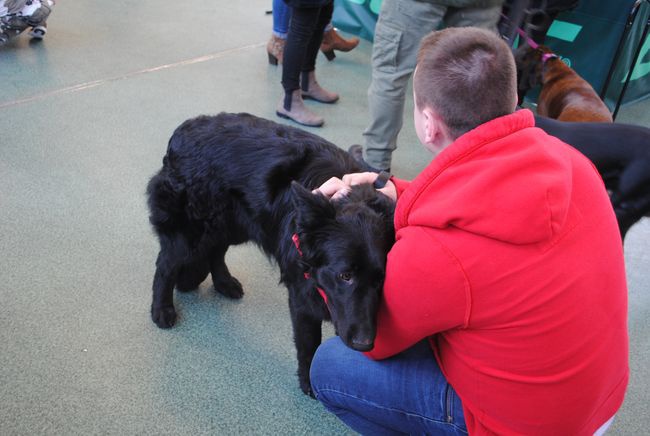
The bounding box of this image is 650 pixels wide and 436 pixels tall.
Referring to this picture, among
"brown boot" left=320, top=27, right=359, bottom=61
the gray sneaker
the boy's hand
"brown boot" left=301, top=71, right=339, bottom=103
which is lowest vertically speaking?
"brown boot" left=301, top=71, right=339, bottom=103

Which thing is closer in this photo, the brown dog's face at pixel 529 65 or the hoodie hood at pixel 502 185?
the hoodie hood at pixel 502 185

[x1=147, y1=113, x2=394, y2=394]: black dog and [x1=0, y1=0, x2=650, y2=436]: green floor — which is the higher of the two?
[x1=147, y1=113, x2=394, y2=394]: black dog

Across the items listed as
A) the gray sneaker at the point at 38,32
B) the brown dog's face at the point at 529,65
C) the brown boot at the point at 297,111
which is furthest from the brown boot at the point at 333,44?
the gray sneaker at the point at 38,32

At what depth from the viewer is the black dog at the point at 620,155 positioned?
1.55 m

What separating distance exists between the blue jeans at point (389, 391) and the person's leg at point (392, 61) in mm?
1604

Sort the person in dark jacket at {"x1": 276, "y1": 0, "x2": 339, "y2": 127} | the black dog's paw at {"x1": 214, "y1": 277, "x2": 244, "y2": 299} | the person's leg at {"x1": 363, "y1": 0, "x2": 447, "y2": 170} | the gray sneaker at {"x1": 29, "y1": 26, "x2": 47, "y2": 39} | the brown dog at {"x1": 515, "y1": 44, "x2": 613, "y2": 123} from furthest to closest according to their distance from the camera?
the gray sneaker at {"x1": 29, "y1": 26, "x2": 47, "y2": 39}, the person in dark jacket at {"x1": 276, "y1": 0, "x2": 339, "y2": 127}, the brown dog at {"x1": 515, "y1": 44, "x2": 613, "y2": 123}, the person's leg at {"x1": 363, "y1": 0, "x2": 447, "y2": 170}, the black dog's paw at {"x1": 214, "y1": 277, "x2": 244, "y2": 299}

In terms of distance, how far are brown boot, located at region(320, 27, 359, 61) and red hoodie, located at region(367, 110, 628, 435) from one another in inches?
139

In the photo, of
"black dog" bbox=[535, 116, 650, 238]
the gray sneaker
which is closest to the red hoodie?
"black dog" bbox=[535, 116, 650, 238]

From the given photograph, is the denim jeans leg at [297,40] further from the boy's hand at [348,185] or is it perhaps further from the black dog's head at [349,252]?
the black dog's head at [349,252]

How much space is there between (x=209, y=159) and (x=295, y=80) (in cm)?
176

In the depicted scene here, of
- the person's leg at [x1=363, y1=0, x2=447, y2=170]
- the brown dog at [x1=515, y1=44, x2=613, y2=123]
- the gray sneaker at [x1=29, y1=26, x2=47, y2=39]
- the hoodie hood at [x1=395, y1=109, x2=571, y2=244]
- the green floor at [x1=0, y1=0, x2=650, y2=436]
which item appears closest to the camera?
the hoodie hood at [x1=395, y1=109, x2=571, y2=244]

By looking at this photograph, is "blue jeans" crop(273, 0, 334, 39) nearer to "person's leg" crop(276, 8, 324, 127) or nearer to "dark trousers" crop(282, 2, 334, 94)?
"dark trousers" crop(282, 2, 334, 94)

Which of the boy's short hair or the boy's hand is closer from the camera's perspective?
the boy's short hair

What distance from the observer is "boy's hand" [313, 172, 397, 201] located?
150 centimetres
